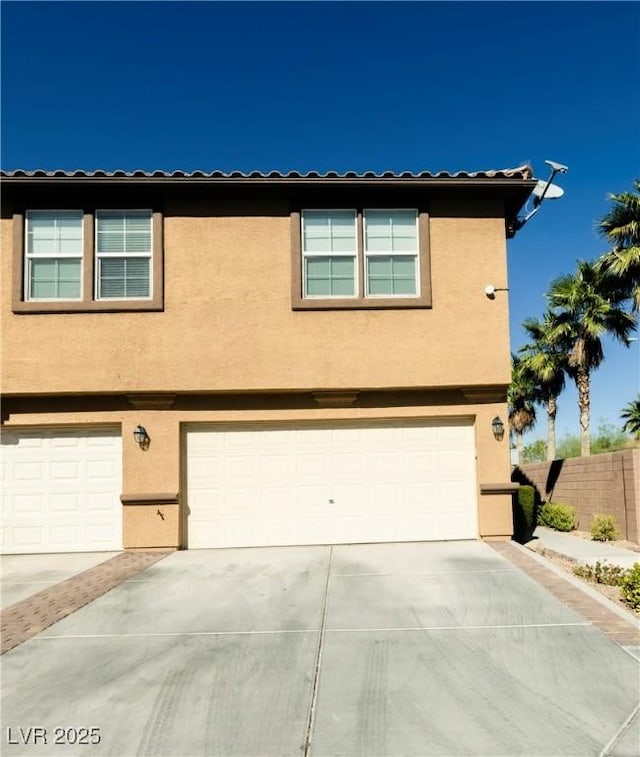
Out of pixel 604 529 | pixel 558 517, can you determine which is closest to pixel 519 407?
pixel 558 517

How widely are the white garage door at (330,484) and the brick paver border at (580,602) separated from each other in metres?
1.75

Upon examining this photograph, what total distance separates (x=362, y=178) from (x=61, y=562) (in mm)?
8446

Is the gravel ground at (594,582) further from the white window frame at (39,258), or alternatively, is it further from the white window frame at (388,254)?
the white window frame at (39,258)

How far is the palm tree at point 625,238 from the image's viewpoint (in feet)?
56.2

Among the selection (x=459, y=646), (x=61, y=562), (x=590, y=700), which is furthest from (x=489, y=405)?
(x=61, y=562)

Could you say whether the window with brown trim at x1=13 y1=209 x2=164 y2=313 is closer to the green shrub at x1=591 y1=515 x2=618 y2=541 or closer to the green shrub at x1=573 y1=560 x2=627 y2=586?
the green shrub at x1=573 y1=560 x2=627 y2=586

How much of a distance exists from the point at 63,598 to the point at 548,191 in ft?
35.3

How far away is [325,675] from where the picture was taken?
5.28 metres

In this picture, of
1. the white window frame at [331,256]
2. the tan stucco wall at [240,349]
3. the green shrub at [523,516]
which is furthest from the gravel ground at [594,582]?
the white window frame at [331,256]

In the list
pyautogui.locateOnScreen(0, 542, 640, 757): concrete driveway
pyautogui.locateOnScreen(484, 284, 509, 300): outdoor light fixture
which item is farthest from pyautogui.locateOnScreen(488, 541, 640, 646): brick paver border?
pyautogui.locateOnScreen(484, 284, 509, 300): outdoor light fixture

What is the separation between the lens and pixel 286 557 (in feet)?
32.9

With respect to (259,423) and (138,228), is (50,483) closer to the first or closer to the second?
(259,423)

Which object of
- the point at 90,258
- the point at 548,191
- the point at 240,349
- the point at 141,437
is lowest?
the point at 141,437

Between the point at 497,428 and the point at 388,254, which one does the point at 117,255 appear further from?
the point at 497,428
